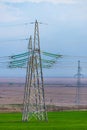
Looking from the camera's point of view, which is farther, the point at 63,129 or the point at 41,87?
the point at 41,87

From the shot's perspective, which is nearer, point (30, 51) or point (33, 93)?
point (30, 51)

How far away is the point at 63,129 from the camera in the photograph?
2939cm

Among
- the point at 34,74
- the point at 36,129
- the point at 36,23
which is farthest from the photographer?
the point at 34,74

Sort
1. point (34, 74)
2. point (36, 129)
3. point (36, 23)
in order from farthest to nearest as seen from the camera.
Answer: point (34, 74)
point (36, 23)
point (36, 129)

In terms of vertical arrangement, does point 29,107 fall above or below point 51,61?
below

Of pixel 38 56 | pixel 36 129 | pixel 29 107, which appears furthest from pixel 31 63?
pixel 36 129

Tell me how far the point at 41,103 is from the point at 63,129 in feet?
21.9

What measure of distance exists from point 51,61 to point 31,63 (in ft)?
3.50

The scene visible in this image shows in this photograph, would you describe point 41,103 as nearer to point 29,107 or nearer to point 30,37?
point 29,107

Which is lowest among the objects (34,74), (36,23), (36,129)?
(36,129)

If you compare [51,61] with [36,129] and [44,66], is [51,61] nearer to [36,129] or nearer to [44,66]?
[44,66]

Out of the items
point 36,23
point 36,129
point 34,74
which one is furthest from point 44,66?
point 36,129

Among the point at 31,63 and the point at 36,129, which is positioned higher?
the point at 31,63

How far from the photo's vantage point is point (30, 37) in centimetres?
3409
